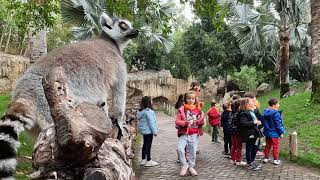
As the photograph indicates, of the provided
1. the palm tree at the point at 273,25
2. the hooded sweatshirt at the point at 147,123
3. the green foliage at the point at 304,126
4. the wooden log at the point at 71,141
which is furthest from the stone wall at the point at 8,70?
the wooden log at the point at 71,141

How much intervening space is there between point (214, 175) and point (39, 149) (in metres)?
6.07

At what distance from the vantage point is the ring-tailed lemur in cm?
323

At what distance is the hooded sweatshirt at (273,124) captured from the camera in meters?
9.43

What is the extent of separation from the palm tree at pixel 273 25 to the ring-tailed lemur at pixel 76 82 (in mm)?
16855

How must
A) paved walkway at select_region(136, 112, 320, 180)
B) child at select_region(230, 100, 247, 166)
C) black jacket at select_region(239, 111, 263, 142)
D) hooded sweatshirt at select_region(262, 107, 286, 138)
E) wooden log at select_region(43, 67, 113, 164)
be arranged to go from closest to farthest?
wooden log at select_region(43, 67, 113, 164)
paved walkway at select_region(136, 112, 320, 180)
black jacket at select_region(239, 111, 263, 142)
child at select_region(230, 100, 247, 166)
hooded sweatshirt at select_region(262, 107, 286, 138)

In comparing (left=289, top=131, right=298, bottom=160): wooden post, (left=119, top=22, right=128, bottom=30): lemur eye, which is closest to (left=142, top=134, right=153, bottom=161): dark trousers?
(left=119, top=22, right=128, bottom=30): lemur eye

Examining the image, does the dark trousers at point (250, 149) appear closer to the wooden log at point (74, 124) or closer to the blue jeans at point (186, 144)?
the blue jeans at point (186, 144)

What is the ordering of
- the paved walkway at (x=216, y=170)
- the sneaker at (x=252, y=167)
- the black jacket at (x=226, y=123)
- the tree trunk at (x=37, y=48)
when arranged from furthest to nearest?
the tree trunk at (x=37, y=48), the black jacket at (x=226, y=123), the sneaker at (x=252, y=167), the paved walkway at (x=216, y=170)

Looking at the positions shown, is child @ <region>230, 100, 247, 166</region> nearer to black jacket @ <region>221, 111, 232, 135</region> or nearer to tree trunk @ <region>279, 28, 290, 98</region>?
black jacket @ <region>221, 111, 232, 135</region>

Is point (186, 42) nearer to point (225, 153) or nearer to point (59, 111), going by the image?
point (225, 153)

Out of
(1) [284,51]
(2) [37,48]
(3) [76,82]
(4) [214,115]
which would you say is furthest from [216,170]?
(1) [284,51]

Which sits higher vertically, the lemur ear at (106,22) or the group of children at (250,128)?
the lemur ear at (106,22)

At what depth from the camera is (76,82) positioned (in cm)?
467

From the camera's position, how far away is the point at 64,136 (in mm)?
2529
